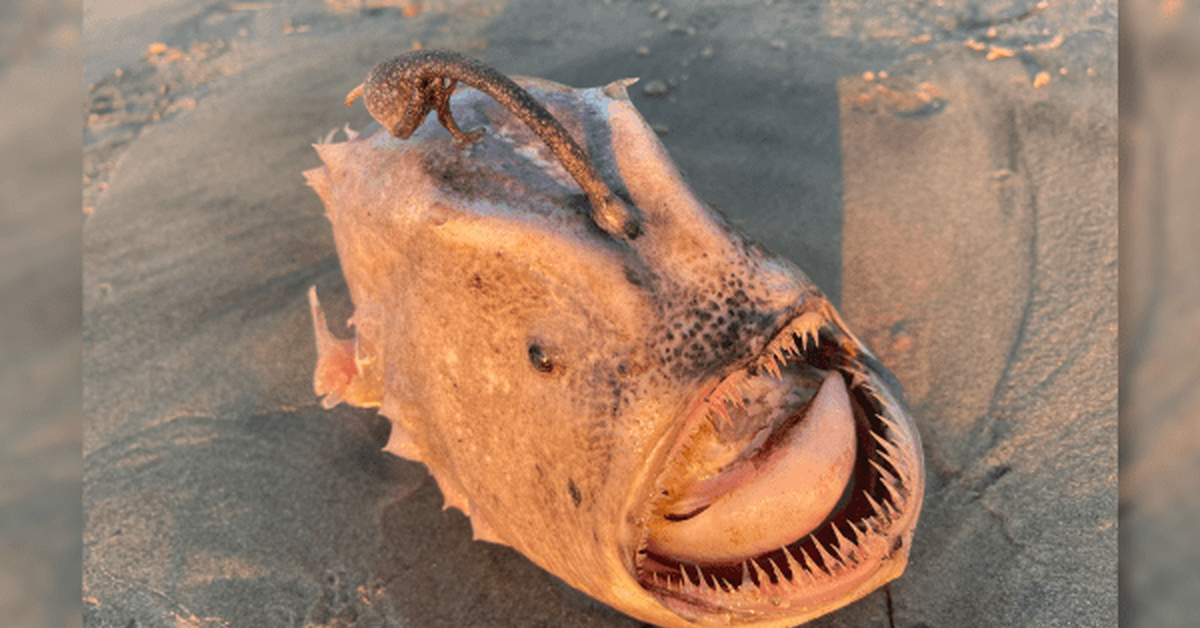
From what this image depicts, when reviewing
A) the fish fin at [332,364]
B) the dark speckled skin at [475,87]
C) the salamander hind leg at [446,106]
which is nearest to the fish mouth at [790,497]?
the dark speckled skin at [475,87]

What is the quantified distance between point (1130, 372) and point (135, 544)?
2.84 m

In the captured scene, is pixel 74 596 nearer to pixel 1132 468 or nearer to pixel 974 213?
pixel 1132 468

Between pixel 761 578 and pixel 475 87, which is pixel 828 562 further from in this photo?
pixel 475 87

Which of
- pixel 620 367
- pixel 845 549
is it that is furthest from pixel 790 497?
pixel 620 367

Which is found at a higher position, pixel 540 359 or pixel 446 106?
pixel 446 106

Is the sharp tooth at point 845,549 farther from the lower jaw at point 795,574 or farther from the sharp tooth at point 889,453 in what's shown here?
the sharp tooth at point 889,453

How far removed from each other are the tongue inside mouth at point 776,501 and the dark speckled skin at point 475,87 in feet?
2.14

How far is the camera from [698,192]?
185 centimetres

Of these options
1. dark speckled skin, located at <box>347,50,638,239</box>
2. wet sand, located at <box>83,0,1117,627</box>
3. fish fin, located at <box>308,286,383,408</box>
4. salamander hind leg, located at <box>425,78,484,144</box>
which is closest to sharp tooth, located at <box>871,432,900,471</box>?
wet sand, located at <box>83,0,1117,627</box>

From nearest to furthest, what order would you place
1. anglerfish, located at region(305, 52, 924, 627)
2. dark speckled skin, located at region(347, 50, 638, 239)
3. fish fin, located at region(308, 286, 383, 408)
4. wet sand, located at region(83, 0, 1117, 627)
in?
dark speckled skin, located at region(347, 50, 638, 239) → anglerfish, located at region(305, 52, 924, 627) → wet sand, located at region(83, 0, 1117, 627) → fish fin, located at region(308, 286, 383, 408)

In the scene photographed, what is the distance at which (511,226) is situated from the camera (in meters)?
1.76

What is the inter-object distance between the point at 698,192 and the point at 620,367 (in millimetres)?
470

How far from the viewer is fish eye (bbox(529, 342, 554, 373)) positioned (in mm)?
1744

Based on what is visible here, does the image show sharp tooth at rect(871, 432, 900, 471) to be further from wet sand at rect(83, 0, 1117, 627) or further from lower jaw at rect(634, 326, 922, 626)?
wet sand at rect(83, 0, 1117, 627)
